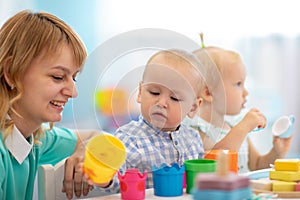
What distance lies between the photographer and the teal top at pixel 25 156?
106cm

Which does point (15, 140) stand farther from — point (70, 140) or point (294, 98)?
point (294, 98)

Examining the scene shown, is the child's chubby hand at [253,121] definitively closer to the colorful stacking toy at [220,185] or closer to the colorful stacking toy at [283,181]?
the colorful stacking toy at [283,181]

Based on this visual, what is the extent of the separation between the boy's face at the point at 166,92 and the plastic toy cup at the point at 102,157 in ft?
0.50

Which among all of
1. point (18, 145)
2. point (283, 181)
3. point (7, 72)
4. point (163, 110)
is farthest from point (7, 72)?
point (283, 181)

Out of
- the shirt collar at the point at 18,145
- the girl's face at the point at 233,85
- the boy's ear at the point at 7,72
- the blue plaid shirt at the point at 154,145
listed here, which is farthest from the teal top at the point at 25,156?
the girl's face at the point at 233,85

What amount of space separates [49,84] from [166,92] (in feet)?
0.80

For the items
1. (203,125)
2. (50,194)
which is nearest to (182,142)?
(203,125)

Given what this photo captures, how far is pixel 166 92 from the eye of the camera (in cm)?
95

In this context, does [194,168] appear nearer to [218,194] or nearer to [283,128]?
[218,194]

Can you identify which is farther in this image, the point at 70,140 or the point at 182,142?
the point at 70,140

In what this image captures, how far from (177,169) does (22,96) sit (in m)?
0.37

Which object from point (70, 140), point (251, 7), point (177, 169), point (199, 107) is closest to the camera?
point (177, 169)

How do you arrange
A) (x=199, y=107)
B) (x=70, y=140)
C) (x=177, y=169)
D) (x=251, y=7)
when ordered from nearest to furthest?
(x=177, y=169), (x=199, y=107), (x=70, y=140), (x=251, y=7)

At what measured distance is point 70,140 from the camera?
4.16ft
